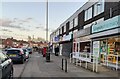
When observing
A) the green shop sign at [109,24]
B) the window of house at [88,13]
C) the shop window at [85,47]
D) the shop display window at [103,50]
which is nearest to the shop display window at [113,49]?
the shop display window at [103,50]

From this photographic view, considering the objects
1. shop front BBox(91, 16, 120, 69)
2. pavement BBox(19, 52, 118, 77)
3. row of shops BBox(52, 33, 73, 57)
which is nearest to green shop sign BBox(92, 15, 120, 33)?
shop front BBox(91, 16, 120, 69)

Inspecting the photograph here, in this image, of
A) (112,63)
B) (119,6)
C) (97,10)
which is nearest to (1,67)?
(112,63)

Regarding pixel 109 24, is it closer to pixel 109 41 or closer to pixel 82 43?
pixel 109 41

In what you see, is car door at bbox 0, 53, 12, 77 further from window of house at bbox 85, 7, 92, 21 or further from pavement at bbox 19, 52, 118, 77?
window of house at bbox 85, 7, 92, 21

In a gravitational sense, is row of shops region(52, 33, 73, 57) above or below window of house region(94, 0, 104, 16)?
below

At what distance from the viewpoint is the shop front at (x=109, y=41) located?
1625cm

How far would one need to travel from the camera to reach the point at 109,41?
771 inches

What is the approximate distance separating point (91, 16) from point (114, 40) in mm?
9486

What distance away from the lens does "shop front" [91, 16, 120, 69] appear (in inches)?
640

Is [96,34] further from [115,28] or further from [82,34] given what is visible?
[82,34]

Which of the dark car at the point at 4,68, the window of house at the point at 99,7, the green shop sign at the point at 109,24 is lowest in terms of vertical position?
the dark car at the point at 4,68

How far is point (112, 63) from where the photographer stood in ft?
57.5

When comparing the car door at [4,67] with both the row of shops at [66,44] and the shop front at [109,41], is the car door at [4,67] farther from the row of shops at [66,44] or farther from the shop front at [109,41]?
the row of shops at [66,44]

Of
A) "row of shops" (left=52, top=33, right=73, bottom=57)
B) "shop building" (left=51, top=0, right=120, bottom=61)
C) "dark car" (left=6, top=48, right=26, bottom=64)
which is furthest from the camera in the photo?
"row of shops" (left=52, top=33, right=73, bottom=57)
